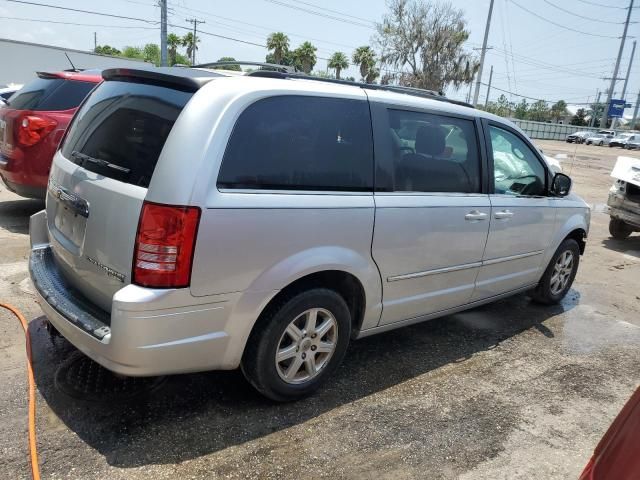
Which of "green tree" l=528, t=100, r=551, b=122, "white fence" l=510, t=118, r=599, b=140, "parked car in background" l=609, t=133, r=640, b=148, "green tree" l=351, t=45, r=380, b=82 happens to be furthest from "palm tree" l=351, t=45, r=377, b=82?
"green tree" l=528, t=100, r=551, b=122

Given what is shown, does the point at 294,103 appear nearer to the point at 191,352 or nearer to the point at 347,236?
the point at 347,236

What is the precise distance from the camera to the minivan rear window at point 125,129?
2.59m

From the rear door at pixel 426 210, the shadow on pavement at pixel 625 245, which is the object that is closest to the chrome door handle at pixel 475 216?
the rear door at pixel 426 210

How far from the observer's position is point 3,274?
4633 mm

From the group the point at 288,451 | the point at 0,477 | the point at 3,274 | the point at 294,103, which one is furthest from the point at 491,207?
the point at 3,274

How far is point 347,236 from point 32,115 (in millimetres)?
4413

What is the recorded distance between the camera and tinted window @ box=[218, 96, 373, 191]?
261 cm

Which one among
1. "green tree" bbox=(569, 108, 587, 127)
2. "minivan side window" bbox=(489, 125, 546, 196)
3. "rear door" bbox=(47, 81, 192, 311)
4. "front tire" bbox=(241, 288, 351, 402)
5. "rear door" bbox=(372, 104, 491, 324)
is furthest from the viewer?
"green tree" bbox=(569, 108, 587, 127)

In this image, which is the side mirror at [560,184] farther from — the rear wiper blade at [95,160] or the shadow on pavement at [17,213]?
the shadow on pavement at [17,213]

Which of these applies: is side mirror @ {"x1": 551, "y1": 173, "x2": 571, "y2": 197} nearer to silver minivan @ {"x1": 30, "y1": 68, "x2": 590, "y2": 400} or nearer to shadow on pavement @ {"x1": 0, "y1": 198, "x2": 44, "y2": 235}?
silver minivan @ {"x1": 30, "y1": 68, "x2": 590, "y2": 400}

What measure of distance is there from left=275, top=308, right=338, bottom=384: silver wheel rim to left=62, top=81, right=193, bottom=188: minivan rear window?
1.14m

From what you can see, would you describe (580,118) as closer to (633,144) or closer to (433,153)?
(633,144)

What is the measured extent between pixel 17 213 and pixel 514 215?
599 cm

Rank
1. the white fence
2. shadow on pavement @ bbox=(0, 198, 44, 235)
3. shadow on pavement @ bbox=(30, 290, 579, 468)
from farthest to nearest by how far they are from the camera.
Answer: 1. the white fence
2. shadow on pavement @ bbox=(0, 198, 44, 235)
3. shadow on pavement @ bbox=(30, 290, 579, 468)
